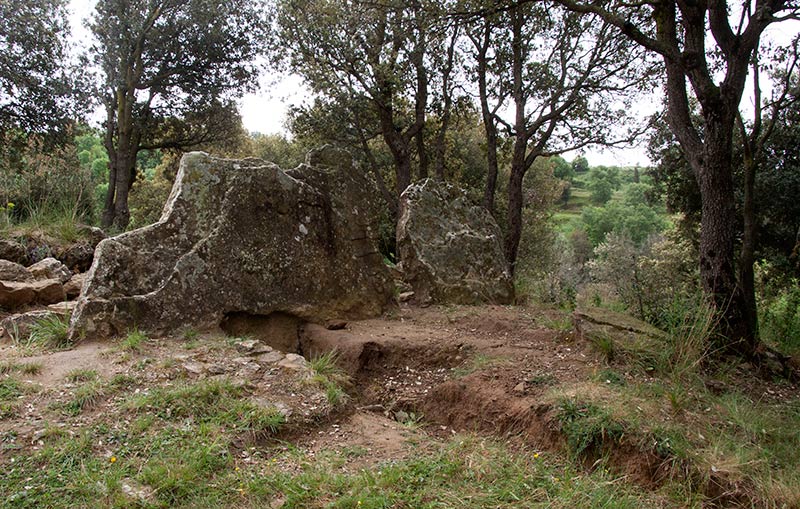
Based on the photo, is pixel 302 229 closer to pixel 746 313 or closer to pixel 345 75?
pixel 746 313

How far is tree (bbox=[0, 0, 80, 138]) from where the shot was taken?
1263 cm

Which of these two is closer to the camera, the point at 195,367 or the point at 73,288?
the point at 195,367

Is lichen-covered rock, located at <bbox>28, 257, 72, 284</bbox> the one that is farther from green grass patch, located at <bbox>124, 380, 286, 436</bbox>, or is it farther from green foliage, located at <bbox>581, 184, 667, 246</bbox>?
green foliage, located at <bbox>581, 184, 667, 246</bbox>

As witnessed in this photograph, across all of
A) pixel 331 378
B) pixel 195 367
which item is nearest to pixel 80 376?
pixel 195 367

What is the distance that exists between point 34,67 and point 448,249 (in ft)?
36.1

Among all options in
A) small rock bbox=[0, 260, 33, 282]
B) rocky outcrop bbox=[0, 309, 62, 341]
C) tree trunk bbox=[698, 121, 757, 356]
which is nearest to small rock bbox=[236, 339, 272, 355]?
rocky outcrop bbox=[0, 309, 62, 341]

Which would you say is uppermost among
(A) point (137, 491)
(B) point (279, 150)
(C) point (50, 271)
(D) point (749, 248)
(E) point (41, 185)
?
(B) point (279, 150)

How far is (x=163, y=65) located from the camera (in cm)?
1573

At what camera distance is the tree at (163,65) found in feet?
48.2

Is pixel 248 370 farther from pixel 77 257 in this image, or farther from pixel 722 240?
pixel 77 257

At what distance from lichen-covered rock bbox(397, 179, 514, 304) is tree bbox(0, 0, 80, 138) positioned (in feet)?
32.6

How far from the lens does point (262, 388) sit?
15.2 feet

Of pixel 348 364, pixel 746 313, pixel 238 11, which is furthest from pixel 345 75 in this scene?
pixel 746 313

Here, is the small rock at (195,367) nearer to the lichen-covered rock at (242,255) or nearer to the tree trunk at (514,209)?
the lichen-covered rock at (242,255)
